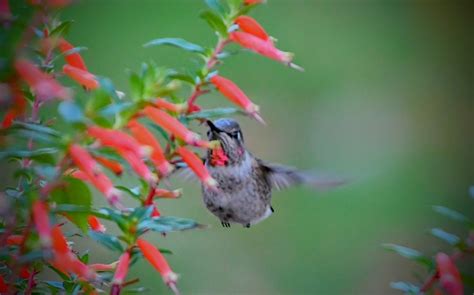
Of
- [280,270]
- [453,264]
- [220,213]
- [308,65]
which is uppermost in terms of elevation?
[453,264]

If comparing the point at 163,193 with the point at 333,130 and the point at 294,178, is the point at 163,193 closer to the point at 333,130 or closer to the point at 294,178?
the point at 294,178

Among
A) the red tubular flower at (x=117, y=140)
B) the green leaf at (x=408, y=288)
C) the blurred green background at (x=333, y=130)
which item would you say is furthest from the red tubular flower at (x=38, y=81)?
the blurred green background at (x=333, y=130)

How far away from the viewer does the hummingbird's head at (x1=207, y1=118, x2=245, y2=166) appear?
3.00m

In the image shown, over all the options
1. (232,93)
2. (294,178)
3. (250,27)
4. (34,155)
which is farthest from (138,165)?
(294,178)

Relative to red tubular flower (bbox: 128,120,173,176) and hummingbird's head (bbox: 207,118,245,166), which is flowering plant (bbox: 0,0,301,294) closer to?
red tubular flower (bbox: 128,120,173,176)

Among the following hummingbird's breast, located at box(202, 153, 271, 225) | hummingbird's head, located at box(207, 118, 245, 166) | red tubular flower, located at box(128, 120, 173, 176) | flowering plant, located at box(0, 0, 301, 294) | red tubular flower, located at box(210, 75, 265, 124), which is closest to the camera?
flowering plant, located at box(0, 0, 301, 294)

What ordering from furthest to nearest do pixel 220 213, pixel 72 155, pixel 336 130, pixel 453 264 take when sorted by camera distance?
1. pixel 336 130
2. pixel 220 213
3. pixel 453 264
4. pixel 72 155

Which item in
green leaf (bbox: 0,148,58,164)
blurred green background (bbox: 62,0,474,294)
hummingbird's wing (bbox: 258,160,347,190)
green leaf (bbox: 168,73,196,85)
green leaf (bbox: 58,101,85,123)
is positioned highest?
green leaf (bbox: 58,101,85,123)

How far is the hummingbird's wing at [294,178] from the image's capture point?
3.08 metres

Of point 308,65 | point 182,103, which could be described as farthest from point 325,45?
point 182,103

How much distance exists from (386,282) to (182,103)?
4999 millimetres

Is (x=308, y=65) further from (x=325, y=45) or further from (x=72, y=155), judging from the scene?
(x=72, y=155)

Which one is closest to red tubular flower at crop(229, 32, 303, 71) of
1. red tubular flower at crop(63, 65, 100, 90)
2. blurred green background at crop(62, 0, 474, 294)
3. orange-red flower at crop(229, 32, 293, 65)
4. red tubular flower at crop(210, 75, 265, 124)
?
orange-red flower at crop(229, 32, 293, 65)

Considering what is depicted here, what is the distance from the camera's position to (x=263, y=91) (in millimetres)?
7773
